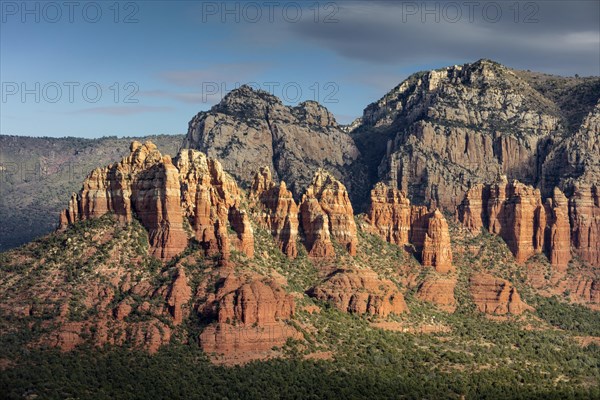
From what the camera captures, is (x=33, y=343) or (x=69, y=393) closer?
(x=69, y=393)

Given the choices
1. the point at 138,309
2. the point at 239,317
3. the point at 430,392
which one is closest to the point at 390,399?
the point at 430,392

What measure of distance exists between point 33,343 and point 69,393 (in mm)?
14966

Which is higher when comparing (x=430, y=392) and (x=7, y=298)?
(x=7, y=298)

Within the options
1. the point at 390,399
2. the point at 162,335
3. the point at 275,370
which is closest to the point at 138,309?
the point at 162,335

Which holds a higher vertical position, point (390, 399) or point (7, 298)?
point (7, 298)

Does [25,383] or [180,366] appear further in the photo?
[180,366]

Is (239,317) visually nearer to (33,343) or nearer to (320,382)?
(320,382)

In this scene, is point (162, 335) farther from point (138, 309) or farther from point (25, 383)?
point (25, 383)

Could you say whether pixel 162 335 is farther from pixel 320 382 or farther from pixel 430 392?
pixel 430 392

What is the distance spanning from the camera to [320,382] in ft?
639

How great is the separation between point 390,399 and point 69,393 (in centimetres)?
4051

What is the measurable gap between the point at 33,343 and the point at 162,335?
16.7 m

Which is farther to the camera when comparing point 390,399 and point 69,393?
point 390,399

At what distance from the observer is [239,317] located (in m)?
198
